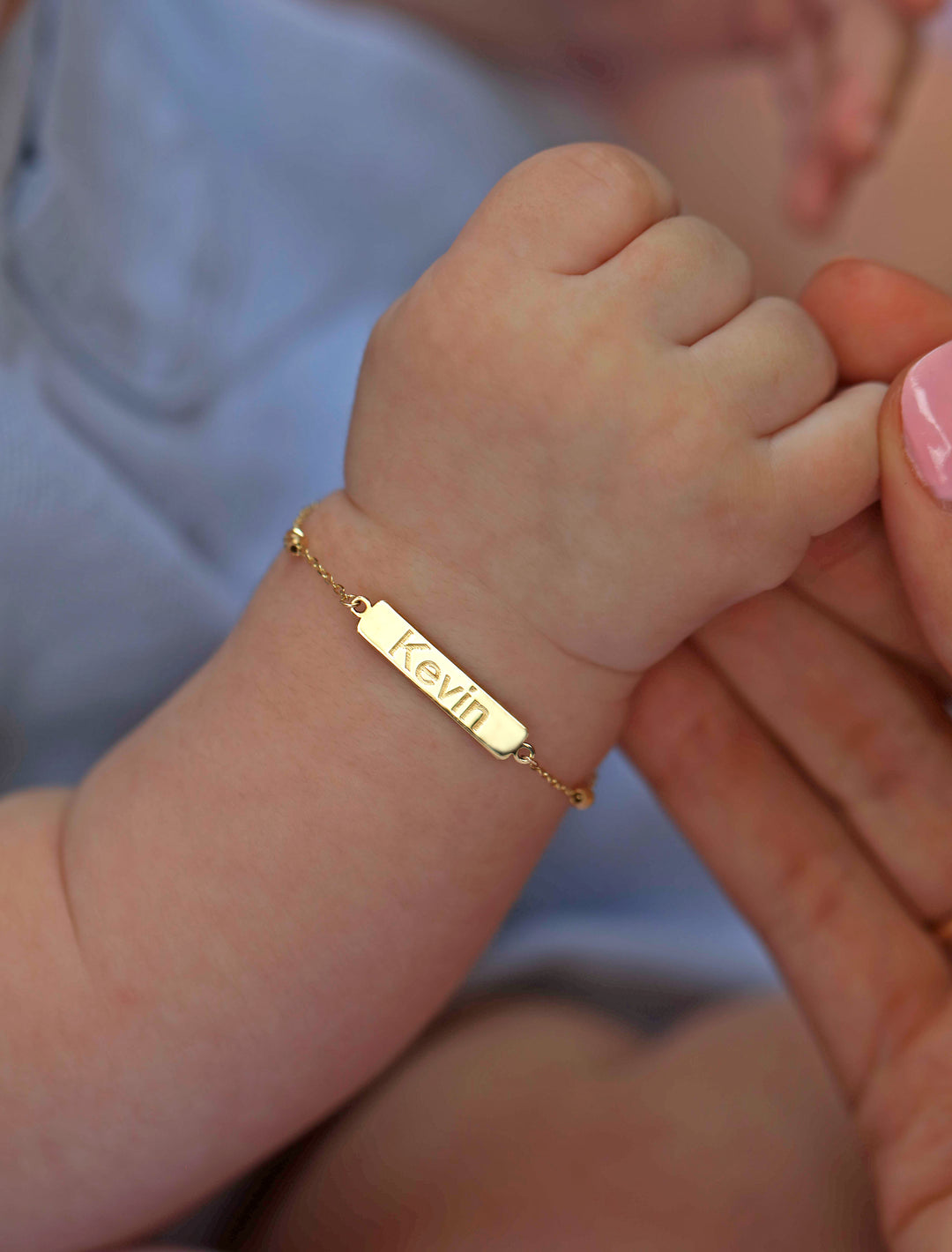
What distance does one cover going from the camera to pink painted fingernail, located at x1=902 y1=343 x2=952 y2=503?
24.3 inches

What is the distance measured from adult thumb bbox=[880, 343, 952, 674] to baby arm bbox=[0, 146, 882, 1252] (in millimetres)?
21

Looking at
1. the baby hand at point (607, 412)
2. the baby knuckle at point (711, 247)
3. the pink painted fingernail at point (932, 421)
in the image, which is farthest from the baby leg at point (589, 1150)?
the baby knuckle at point (711, 247)

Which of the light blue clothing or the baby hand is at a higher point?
the light blue clothing

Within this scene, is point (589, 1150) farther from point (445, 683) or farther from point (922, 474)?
point (922, 474)

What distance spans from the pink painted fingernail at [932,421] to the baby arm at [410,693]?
0.11 feet

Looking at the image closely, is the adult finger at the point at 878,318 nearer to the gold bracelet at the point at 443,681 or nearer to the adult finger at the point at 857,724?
the adult finger at the point at 857,724

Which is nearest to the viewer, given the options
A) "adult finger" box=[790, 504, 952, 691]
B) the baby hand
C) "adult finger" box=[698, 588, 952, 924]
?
the baby hand

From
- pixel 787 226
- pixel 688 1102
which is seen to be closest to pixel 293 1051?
pixel 688 1102

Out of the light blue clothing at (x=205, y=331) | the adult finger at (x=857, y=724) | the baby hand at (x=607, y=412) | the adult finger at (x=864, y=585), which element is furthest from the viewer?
the light blue clothing at (x=205, y=331)

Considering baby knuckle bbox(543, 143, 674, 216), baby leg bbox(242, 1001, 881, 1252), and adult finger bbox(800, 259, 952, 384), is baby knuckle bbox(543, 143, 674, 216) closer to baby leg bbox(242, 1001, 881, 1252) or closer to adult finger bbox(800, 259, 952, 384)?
adult finger bbox(800, 259, 952, 384)

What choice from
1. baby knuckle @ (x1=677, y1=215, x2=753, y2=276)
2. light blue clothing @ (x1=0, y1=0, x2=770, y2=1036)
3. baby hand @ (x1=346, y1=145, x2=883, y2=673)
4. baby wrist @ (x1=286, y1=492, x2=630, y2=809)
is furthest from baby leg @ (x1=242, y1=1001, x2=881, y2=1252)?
baby knuckle @ (x1=677, y1=215, x2=753, y2=276)

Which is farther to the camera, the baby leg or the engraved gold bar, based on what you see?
the baby leg

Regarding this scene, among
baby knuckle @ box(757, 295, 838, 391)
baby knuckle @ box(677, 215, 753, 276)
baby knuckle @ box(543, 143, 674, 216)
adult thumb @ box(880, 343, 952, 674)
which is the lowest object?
adult thumb @ box(880, 343, 952, 674)

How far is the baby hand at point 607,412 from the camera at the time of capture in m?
0.61
